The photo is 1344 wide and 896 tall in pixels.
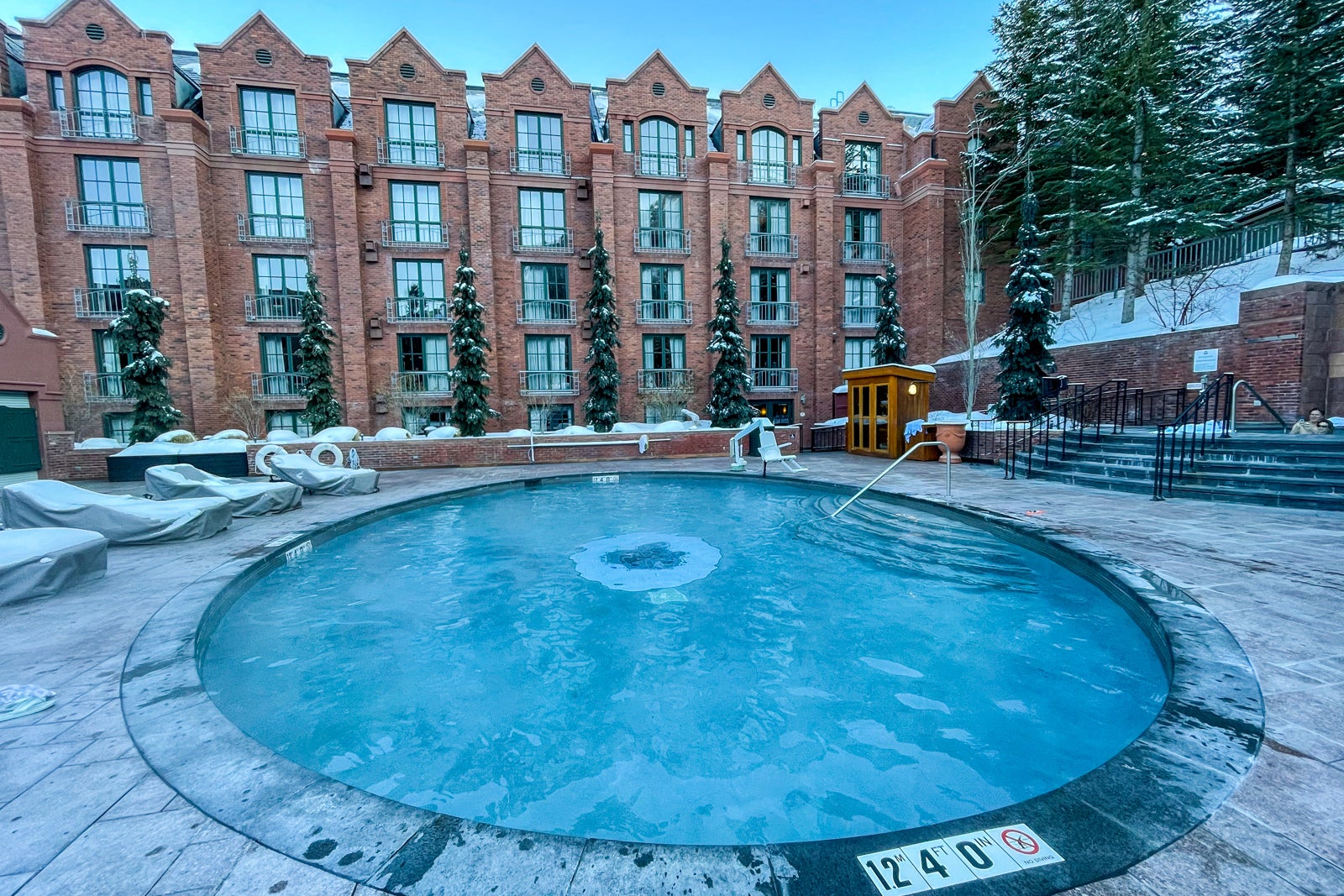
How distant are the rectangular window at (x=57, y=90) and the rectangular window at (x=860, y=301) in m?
25.6

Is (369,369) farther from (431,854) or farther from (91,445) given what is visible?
(431,854)

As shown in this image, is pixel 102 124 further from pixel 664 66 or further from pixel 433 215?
pixel 664 66

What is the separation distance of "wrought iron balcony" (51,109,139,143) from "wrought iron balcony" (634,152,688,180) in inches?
596

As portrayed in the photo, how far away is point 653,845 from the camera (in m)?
1.77

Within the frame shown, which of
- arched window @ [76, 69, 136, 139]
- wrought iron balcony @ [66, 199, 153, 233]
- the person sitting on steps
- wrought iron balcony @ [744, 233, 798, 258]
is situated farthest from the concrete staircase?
arched window @ [76, 69, 136, 139]

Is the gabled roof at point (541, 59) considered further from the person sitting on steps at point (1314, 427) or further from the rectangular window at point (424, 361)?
the person sitting on steps at point (1314, 427)

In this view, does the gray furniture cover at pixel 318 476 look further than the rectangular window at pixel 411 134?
No

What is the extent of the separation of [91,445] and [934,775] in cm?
1770

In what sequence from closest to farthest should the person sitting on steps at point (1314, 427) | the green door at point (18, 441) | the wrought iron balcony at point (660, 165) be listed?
the person sitting on steps at point (1314, 427) < the green door at point (18, 441) < the wrought iron balcony at point (660, 165)

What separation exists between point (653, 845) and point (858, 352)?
21615 mm

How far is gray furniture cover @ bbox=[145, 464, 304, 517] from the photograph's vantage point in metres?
7.39

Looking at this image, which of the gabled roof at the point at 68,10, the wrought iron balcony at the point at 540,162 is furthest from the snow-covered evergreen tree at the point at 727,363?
the gabled roof at the point at 68,10

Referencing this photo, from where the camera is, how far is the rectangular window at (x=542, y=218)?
61.6 ft

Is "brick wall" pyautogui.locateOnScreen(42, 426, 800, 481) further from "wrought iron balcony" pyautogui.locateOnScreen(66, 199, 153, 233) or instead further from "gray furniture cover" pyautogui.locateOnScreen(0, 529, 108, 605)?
"gray furniture cover" pyautogui.locateOnScreen(0, 529, 108, 605)
